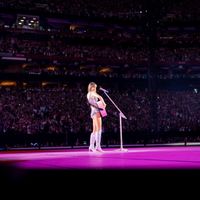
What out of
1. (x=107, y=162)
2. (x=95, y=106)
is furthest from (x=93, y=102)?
(x=107, y=162)

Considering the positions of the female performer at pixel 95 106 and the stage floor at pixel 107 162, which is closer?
the stage floor at pixel 107 162

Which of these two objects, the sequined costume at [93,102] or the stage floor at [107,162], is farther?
the sequined costume at [93,102]

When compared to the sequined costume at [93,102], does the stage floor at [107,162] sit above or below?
below

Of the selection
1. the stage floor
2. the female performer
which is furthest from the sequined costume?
the stage floor

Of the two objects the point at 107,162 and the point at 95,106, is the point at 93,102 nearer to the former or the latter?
the point at 95,106

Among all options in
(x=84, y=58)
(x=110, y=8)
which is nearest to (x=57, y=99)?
(x=84, y=58)

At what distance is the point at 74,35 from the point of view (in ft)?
130

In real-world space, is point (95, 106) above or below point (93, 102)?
below

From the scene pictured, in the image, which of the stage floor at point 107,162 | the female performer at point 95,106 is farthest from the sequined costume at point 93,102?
the stage floor at point 107,162

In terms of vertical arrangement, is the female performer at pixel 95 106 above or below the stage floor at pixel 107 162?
above

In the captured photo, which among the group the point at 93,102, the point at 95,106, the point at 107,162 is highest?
the point at 93,102

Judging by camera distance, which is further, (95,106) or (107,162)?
(95,106)

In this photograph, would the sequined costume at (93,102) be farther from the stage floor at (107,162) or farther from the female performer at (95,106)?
the stage floor at (107,162)
